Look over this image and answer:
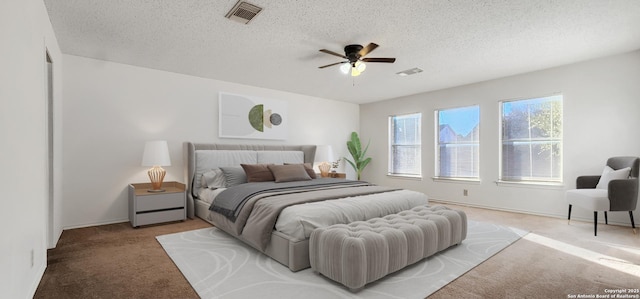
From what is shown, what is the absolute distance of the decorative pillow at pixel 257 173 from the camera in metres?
4.39

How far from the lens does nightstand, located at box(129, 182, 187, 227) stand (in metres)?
3.87

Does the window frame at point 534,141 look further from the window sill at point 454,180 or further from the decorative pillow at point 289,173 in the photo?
the decorative pillow at point 289,173

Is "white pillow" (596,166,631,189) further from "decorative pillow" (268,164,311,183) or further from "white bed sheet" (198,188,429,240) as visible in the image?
"decorative pillow" (268,164,311,183)

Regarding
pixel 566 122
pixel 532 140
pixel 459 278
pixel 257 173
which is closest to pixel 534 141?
pixel 532 140

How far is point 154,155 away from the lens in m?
4.10

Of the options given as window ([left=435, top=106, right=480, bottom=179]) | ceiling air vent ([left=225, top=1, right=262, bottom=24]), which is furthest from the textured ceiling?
window ([left=435, top=106, right=480, bottom=179])

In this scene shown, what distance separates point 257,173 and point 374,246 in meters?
2.70

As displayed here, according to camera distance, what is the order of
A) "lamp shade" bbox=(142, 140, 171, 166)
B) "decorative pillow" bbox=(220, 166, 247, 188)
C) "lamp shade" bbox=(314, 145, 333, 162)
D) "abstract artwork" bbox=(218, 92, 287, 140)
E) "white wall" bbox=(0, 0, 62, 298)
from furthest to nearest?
"lamp shade" bbox=(314, 145, 333, 162) → "abstract artwork" bbox=(218, 92, 287, 140) → "decorative pillow" bbox=(220, 166, 247, 188) → "lamp shade" bbox=(142, 140, 171, 166) → "white wall" bbox=(0, 0, 62, 298)

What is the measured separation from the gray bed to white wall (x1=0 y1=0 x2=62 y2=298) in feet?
5.14

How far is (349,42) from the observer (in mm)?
3463

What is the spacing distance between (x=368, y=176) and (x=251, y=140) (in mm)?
3390

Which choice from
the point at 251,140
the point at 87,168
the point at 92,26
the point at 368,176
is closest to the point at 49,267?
the point at 87,168

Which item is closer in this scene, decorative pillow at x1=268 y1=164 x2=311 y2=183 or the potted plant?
decorative pillow at x1=268 y1=164 x2=311 y2=183

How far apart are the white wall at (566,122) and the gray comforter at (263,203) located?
8.92 ft
